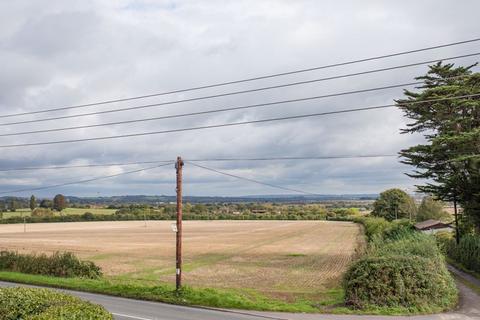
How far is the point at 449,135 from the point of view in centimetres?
3544

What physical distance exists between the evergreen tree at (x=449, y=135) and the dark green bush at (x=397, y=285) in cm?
1033

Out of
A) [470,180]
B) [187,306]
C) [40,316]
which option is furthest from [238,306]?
[470,180]

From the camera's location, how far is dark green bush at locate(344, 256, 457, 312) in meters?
23.7

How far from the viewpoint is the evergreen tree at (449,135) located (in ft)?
112

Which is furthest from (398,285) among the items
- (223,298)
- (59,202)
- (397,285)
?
(59,202)

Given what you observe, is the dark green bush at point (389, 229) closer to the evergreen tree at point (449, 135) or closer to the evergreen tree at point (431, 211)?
the evergreen tree at point (449, 135)

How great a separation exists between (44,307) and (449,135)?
31.3 metres

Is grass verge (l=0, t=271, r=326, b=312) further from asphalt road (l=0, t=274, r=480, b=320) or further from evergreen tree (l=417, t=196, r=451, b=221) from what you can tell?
evergreen tree (l=417, t=196, r=451, b=221)

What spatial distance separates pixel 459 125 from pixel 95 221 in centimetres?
15103

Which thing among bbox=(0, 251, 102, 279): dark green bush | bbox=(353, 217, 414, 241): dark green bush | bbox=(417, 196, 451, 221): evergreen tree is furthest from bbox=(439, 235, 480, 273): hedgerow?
bbox=(417, 196, 451, 221): evergreen tree

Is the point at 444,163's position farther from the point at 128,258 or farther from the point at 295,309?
the point at 128,258

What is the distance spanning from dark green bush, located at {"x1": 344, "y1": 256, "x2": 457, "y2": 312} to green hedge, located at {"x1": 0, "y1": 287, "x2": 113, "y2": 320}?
50.5 ft

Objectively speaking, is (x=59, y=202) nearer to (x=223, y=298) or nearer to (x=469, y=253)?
(x=469, y=253)

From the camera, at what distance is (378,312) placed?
22.7 metres
